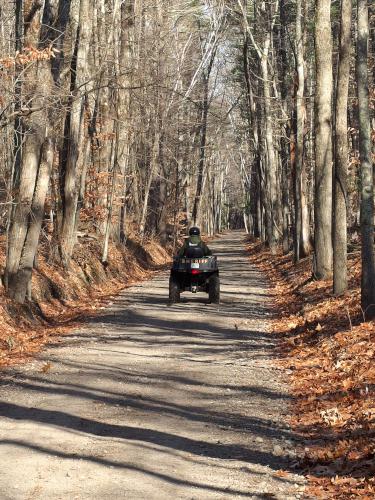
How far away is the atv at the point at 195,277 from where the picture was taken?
70.8 feet

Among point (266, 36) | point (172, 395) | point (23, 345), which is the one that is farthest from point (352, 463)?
point (266, 36)

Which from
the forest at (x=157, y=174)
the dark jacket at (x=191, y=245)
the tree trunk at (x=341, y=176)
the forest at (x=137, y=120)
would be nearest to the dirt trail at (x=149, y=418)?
the forest at (x=157, y=174)

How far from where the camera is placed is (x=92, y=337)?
53.0 feet

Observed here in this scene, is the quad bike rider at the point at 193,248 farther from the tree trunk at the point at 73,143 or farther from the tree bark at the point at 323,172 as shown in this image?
the tree trunk at the point at 73,143

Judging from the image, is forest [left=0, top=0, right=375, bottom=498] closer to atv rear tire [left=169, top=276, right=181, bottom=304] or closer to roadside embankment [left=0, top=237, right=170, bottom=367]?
roadside embankment [left=0, top=237, right=170, bottom=367]

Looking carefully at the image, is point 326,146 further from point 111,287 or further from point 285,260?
point 285,260

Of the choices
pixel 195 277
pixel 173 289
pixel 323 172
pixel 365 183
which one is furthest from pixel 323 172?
pixel 365 183

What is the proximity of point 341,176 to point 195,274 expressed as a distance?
4922mm

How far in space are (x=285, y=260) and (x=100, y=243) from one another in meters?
8.80

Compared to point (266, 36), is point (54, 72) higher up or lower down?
lower down

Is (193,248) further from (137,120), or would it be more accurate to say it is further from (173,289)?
(137,120)

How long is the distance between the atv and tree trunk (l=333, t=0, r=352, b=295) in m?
3.68

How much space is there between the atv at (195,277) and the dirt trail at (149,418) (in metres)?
4.02

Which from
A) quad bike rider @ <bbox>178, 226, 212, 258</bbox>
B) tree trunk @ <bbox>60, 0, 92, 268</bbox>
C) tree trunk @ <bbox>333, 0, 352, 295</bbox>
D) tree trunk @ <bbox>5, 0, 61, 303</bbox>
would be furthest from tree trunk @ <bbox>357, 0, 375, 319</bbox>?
tree trunk @ <bbox>60, 0, 92, 268</bbox>
